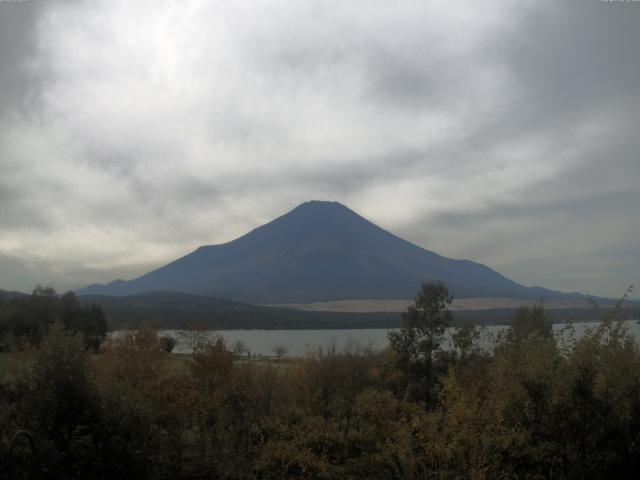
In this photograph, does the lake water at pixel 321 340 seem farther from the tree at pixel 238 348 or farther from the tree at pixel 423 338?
the tree at pixel 423 338

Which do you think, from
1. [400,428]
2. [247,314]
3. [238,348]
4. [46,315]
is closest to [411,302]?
[247,314]

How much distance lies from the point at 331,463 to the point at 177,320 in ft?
363

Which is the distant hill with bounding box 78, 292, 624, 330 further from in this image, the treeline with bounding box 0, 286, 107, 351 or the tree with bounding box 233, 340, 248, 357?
the tree with bounding box 233, 340, 248, 357

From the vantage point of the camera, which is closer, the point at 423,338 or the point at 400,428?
the point at 400,428

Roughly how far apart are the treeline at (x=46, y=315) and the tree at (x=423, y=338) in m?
32.4

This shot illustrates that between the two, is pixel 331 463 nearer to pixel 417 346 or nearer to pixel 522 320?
pixel 417 346

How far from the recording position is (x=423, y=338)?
1162 inches

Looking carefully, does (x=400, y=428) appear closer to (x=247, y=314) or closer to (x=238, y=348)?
(x=238, y=348)

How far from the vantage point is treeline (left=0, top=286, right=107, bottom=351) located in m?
55.3

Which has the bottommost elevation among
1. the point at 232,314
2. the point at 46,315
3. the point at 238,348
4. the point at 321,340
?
the point at 321,340

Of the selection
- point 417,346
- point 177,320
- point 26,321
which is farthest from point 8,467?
point 177,320

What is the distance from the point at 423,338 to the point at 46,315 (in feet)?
133

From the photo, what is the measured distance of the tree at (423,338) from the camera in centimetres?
2788

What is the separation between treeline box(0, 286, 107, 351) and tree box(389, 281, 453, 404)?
32399 millimetres
